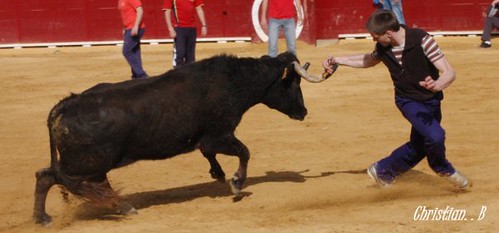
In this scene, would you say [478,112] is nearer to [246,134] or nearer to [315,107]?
[315,107]

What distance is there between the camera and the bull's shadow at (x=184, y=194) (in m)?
7.66

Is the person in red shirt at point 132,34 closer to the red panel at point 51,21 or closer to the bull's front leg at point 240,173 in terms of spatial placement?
the bull's front leg at point 240,173

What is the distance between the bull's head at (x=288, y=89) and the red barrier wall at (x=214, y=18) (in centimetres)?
1034

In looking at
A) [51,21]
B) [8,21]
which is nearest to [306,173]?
[51,21]

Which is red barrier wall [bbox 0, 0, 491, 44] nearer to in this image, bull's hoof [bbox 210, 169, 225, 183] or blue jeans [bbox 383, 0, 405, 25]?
blue jeans [bbox 383, 0, 405, 25]

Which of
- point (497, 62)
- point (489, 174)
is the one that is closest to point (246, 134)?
point (489, 174)

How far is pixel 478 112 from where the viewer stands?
1194 centimetres

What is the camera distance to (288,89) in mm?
8469

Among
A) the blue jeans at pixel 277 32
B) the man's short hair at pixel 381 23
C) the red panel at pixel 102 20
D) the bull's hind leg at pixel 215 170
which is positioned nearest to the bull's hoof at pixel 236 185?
the bull's hind leg at pixel 215 170

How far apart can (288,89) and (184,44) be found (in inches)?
214

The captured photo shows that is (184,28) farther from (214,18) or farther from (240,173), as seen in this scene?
(214,18)

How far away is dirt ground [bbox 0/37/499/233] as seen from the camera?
23.3 ft

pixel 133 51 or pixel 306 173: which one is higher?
pixel 133 51

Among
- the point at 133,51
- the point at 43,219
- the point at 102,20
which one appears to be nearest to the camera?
the point at 43,219
